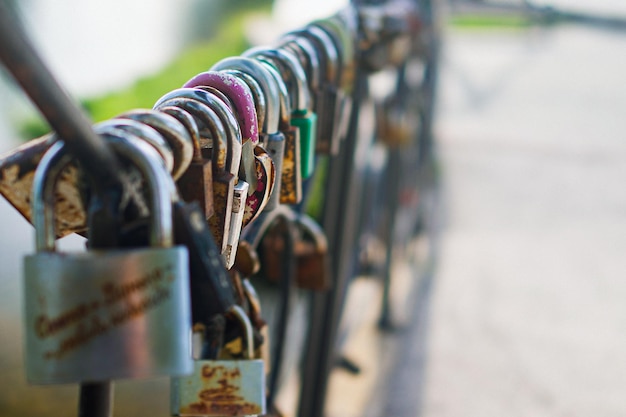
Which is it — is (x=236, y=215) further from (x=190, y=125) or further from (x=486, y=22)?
(x=486, y=22)

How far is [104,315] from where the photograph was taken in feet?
1.76

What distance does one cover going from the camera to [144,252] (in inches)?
21.8

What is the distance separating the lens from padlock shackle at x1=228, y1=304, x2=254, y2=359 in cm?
92

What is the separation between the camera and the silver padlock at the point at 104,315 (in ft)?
1.76

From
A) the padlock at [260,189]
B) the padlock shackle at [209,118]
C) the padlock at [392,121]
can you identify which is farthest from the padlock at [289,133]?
the padlock at [392,121]

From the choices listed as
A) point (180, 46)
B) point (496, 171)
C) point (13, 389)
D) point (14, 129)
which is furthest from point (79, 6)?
point (13, 389)

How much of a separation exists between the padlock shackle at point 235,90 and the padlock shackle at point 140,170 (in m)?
0.24

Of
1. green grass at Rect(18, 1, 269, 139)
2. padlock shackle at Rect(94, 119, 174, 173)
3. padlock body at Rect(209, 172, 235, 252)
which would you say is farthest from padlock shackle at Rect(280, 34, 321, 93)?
green grass at Rect(18, 1, 269, 139)

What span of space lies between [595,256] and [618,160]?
2066mm

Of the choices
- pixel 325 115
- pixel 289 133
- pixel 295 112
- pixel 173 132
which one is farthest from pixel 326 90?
pixel 173 132

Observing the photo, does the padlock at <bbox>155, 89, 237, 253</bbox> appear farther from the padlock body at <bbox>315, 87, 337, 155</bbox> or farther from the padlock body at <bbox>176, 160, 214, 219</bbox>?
the padlock body at <bbox>315, 87, 337, 155</bbox>

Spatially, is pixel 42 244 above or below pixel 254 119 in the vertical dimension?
below

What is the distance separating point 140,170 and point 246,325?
38 cm

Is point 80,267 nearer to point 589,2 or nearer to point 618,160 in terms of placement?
point 618,160
